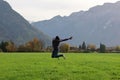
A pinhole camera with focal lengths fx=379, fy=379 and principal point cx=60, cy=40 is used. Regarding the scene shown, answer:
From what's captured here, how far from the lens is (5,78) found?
18547mm

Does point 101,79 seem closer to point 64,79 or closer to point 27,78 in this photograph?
point 64,79

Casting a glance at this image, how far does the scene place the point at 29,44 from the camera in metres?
198

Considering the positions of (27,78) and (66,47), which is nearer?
(27,78)

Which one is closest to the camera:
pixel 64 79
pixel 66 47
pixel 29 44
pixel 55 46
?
pixel 64 79

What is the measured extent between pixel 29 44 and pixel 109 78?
179782 millimetres

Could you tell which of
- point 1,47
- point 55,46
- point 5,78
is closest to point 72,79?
point 5,78

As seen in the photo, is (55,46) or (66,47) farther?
(66,47)

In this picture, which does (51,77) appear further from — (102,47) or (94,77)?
(102,47)

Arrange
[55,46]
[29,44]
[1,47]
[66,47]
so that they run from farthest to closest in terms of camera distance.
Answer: [29,44]
[66,47]
[1,47]
[55,46]

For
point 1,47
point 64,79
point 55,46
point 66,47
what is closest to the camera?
point 64,79

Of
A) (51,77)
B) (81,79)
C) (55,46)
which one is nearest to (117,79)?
(81,79)

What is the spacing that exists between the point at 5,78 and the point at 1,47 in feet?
488

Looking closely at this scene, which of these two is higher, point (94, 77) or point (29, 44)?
point (29, 44)

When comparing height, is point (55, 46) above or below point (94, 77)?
above
